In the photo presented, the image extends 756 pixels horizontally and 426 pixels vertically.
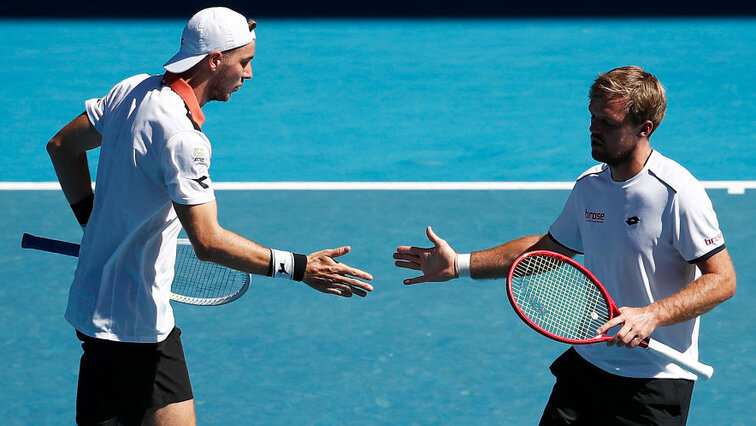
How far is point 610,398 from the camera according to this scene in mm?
4691

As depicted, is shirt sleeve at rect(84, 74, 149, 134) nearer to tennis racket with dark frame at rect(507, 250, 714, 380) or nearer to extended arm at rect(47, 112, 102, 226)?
extended arm at rect(47, 112, 102, 226)

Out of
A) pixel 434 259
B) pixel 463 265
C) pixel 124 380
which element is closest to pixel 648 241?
pixel 463 265

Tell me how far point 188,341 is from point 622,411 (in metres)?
3.35

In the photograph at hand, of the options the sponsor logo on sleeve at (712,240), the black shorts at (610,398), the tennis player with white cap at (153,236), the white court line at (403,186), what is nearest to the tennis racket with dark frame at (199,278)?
the tennis player with white cap at (153,236)

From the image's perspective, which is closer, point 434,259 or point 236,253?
point 236,253

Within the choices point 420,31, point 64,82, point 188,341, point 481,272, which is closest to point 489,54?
point 420,31

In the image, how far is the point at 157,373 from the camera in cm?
489

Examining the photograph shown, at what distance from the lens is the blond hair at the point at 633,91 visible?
4492mm

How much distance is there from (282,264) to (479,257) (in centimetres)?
92

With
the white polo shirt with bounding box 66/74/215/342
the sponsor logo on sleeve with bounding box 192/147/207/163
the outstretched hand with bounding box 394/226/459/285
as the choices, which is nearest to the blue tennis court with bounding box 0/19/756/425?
the outstretched hand with bounding box 394/226/459/285

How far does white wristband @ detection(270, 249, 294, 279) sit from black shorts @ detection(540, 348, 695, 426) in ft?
4.04

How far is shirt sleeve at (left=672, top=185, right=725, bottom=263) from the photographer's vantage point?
4.38 m

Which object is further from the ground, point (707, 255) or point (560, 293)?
point (707, 255)

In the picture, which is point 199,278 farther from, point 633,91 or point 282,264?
point 633,91
